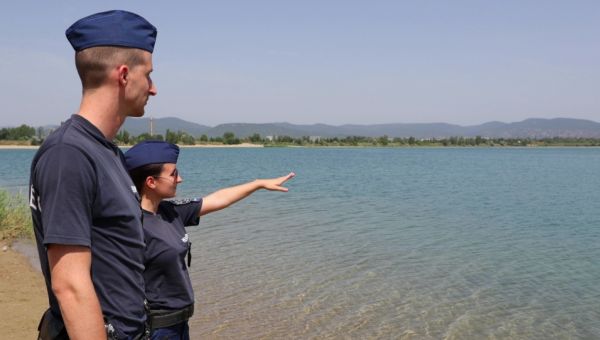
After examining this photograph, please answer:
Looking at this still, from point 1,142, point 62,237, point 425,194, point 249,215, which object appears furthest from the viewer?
point 1,142

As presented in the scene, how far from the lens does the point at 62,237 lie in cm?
189

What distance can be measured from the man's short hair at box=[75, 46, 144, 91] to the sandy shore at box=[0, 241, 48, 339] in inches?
212

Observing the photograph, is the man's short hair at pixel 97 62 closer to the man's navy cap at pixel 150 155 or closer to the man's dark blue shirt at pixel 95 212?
the man's dark blue shirt at pixel 95 212

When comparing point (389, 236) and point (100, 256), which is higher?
point (100, 256)

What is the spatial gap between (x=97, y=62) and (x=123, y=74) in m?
0.10

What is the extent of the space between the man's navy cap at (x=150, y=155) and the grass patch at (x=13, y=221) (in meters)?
10.6

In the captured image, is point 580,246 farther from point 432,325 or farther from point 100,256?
point 100,256

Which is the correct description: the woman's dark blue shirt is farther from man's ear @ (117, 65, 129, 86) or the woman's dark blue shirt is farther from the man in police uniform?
man's ear @ (117, 65, 129, 86)

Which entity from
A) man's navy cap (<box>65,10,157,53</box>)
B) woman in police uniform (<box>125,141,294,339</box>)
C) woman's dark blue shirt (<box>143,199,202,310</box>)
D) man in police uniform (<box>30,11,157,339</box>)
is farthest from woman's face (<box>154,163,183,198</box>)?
man's navy cap (<box>65,10,157,53</box>)

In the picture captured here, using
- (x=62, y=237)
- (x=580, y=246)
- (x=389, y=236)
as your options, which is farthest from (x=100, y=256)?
(x=580, y=246)

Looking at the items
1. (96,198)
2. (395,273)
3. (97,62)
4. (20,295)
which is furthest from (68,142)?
(395,273)

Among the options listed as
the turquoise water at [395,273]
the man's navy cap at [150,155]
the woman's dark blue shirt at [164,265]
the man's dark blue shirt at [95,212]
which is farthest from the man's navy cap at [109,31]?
the turquoise water at [395,273]

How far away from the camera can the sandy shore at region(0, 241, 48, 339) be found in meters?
6.72

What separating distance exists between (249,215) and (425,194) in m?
12.7
